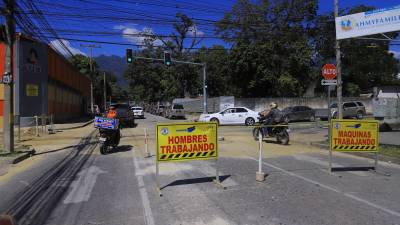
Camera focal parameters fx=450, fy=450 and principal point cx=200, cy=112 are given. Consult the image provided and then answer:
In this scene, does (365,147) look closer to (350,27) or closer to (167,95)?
(350,27)

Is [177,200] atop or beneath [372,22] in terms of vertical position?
beneath

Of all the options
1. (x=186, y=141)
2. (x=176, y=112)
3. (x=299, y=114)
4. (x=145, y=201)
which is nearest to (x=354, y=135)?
(x=186, y=141)

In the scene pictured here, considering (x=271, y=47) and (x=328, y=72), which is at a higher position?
(x=271, y=47)

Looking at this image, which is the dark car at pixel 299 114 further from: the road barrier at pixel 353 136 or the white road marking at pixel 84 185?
the white road marking at pixel 84 185

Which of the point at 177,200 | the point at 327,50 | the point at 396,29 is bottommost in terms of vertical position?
the point at 177,200

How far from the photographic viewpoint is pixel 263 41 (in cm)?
5222

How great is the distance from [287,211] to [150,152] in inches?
361

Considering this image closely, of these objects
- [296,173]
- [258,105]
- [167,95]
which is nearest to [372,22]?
[296,173]

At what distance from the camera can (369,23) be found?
60.3 ft

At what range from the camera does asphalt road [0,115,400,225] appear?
6965mm

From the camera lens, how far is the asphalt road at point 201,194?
6.96 metres

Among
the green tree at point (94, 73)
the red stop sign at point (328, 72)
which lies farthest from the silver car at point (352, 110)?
the green tree at point (94, 73)

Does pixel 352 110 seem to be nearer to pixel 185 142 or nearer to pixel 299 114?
pixel 299 114

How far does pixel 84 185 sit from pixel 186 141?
94.3 inches
